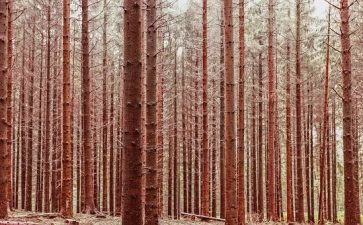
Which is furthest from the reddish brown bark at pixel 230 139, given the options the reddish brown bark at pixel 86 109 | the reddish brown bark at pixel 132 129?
the reddish brown bark at pixel 132 129

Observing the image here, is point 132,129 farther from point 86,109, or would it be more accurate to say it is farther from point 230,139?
point 86,109

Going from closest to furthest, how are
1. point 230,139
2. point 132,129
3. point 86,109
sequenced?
point 132,129 < point 230,139 < point 86,109

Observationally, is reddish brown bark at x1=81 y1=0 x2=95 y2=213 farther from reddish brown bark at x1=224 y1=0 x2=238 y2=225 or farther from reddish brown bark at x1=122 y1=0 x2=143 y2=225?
reddish brown bark at x1=122 y1=0 x2=143 y2=225

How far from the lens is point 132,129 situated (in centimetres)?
592

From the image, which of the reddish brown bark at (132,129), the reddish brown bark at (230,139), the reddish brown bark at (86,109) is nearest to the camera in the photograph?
the reddish brown bark at (132,129)

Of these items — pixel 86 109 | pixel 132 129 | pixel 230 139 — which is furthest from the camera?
pixel 86 109

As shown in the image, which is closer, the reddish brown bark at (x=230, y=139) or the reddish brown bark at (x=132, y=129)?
the reddish brown bark at (x=132, y=129)

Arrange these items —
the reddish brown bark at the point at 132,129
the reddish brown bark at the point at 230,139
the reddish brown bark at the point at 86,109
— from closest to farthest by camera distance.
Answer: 1. the reddish brown bark at the point at 132,129
2. the reddish brown bark at the point at 230,139
3. the reddish brown bark at the point at 86,109

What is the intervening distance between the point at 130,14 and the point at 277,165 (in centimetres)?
2741

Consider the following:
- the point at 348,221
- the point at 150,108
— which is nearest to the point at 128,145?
the point at 150,108

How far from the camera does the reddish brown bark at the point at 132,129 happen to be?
Answer: 5.88m

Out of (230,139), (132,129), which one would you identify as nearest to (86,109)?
(230,139)

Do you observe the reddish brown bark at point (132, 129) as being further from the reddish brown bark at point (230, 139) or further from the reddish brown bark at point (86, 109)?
the reddish brown bark at point (86, 109)

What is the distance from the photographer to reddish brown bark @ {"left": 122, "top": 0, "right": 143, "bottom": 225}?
5.88 metres
